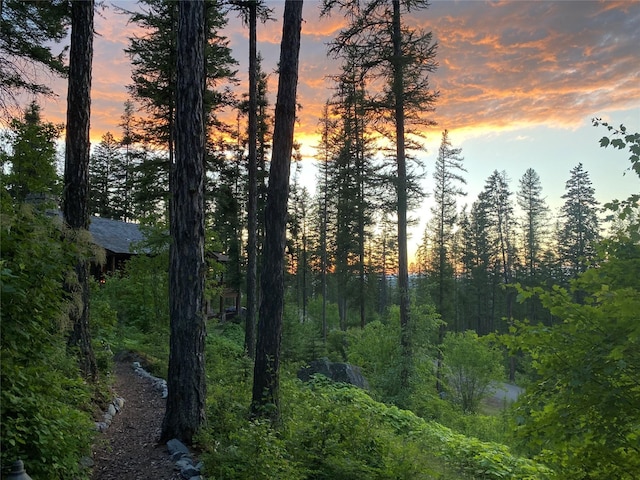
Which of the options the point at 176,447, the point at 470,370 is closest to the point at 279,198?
the point at 176,447

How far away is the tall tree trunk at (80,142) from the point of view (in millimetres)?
6773

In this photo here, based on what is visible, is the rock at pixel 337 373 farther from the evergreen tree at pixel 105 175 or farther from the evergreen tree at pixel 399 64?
the evergreen tree at pixel 105 175

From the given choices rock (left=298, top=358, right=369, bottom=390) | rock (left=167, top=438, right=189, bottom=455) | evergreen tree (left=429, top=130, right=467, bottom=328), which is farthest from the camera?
evergreen tree (left=429, top=130, right=467, bottom=328)

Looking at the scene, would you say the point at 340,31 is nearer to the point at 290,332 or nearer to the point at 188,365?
the point at 188,365

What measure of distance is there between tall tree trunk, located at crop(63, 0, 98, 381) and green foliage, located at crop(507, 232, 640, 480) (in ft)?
22.5

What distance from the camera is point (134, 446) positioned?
17.4 feet

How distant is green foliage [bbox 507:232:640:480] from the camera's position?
3.41 metres

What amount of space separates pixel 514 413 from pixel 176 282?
457 cm

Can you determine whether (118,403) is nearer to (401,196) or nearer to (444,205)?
(401,196)

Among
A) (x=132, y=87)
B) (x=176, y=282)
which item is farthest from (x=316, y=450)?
(x=132, y=87)

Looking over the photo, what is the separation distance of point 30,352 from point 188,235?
2694 mm

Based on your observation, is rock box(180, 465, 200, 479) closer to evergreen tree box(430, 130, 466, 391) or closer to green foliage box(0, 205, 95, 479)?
green foliage box(0, 205, 95, 479)

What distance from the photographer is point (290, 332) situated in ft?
61.3

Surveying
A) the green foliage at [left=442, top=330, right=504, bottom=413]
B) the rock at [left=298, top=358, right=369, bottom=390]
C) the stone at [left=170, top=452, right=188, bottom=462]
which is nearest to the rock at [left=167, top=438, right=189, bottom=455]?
the stone at [left=170, top=452, right=188, bottom=462]
